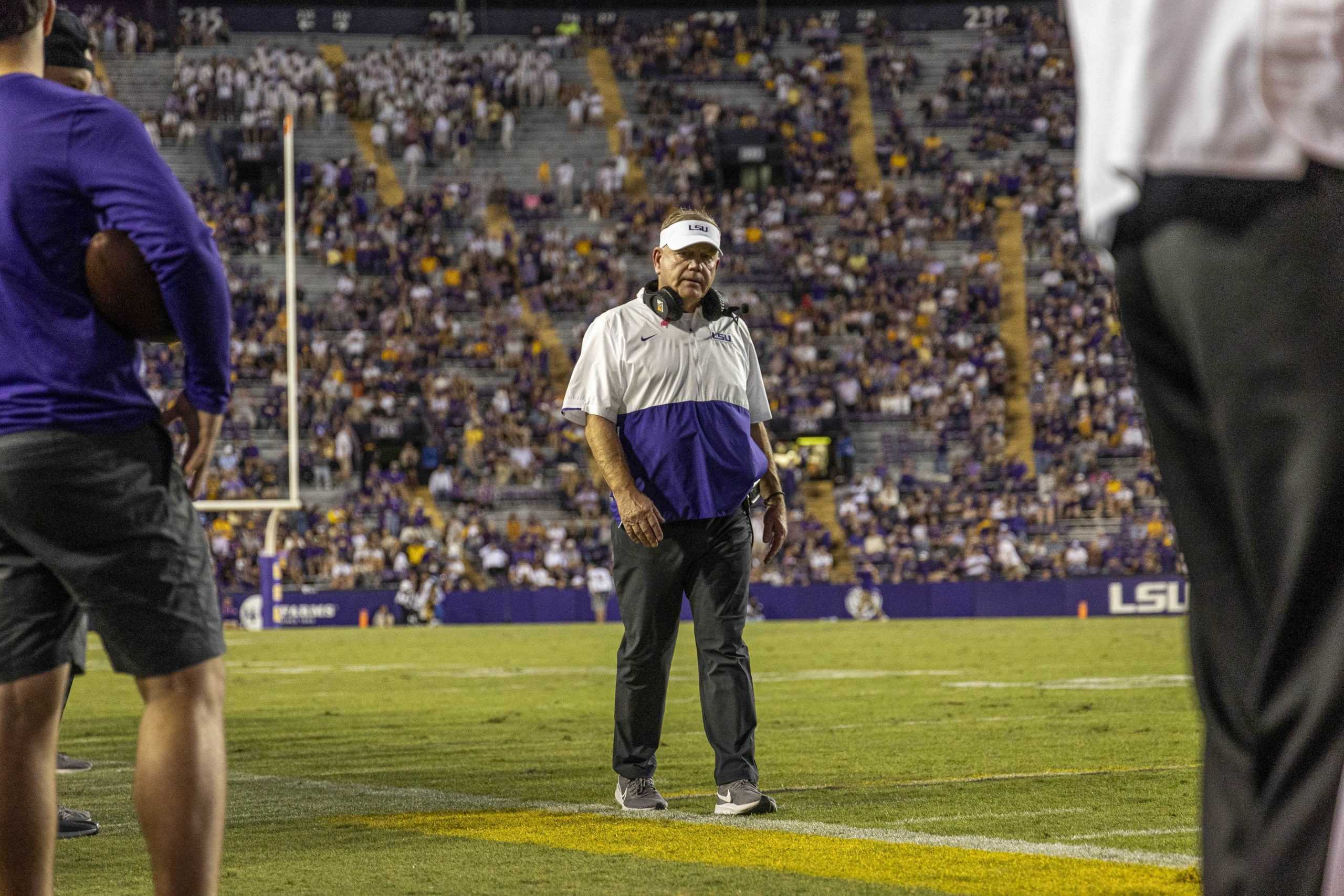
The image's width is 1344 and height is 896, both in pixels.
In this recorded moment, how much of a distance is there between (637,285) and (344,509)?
8.25 m

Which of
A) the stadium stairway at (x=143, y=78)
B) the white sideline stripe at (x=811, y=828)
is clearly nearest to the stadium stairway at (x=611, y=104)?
the stadium stairway at (x=143, y=78)

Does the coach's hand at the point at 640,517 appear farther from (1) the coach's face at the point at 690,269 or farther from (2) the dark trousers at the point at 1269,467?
(2) the dark trousers at the point at 1269,467

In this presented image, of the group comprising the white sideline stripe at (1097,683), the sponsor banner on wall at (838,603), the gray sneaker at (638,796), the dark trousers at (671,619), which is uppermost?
the dark trousers at (671,619)

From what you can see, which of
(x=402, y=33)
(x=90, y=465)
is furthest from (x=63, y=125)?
(x=402, y=33)

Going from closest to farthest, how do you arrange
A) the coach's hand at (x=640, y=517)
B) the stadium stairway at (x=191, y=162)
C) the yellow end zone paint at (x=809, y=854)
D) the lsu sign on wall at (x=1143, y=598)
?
1. the yellow end zone paint at (x=809, y=854)
2. the coach's hand at (x=640, y=517)
3. the lsu sign on wall at (x=1143, y=598)
4. the stadium stairway at (x=191, y=162)

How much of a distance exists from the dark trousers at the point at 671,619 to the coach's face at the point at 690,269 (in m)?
0.82

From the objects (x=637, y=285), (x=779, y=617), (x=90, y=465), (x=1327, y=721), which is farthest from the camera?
(x=637, y=285)

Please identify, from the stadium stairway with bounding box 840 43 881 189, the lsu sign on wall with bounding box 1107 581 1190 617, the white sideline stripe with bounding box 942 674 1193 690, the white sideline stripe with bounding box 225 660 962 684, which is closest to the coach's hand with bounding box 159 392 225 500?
the white sideline stripe with bounding box 942 674 1193 690

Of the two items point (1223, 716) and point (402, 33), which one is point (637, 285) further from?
point (1223, 716)

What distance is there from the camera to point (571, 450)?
32.2 metres

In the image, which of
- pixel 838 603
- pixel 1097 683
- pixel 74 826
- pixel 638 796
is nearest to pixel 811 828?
pixel 638 796

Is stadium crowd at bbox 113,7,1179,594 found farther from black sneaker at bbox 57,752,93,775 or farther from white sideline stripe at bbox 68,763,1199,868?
white sideline stripe at bbox 68,763,1199,868

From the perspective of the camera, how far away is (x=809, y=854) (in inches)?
191

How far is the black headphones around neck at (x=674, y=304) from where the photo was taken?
6.27 metres
